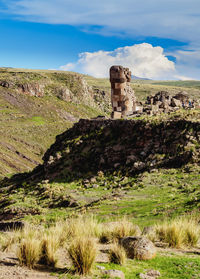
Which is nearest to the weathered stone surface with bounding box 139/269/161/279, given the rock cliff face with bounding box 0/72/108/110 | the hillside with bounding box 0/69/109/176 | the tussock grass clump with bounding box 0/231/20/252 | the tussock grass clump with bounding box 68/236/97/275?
the tussock grass clump with bounding box 68/236/97/275

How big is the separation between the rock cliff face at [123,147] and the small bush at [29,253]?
18.8m

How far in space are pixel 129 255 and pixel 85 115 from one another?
14902 cm

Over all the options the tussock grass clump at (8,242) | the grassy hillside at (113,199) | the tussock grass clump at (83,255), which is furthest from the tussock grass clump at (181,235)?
the tussock grass clump at (8,242)

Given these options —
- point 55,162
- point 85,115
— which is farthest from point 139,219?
point 85,115

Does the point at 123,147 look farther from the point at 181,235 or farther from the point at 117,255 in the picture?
the point at 117,255

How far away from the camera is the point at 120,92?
3694cm

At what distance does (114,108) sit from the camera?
3709 centimetres

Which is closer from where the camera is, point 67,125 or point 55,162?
point 55,162

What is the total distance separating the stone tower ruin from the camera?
36.4 meters

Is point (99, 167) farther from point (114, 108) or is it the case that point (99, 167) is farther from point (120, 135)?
point (114, 108)

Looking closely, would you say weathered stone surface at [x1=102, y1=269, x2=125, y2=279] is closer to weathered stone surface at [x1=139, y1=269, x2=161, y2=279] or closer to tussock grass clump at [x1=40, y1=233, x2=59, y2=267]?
weathered stone surface at [x1=139, y1=269, x2=161, y2=279]

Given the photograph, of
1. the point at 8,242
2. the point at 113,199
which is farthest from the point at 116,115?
the point at 8,242

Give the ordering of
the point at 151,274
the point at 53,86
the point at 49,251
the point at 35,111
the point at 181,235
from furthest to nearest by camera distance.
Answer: the point at 53,86, the point at 35,111, the point at 181,235, the point at 49,251, the point at 151,274

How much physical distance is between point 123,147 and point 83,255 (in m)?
23.1
